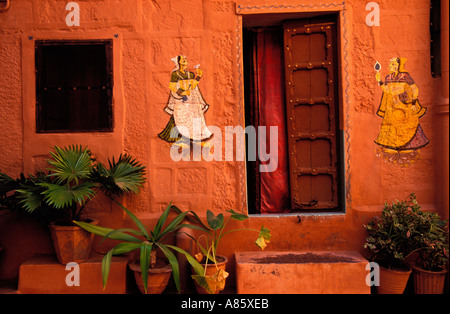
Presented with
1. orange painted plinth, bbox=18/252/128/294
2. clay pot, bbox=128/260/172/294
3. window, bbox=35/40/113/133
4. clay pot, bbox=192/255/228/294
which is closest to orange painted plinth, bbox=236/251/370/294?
clay pot, bbox=192/255/228/294

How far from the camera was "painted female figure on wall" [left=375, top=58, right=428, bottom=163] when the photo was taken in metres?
3.65

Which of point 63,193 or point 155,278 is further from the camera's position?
point 155,278

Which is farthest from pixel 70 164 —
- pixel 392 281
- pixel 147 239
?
pixel 392 281

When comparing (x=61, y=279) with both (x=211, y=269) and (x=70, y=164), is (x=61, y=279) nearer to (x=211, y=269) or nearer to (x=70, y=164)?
(x=70, y=164)

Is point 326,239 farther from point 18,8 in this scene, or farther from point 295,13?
point 18,8

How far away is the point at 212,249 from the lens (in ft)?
11.2

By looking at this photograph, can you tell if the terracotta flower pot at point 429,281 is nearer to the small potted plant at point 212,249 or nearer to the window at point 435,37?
the small potted plant at point 212,249

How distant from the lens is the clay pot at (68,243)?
3.27 m

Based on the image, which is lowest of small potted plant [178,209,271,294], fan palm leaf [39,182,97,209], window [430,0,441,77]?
small potted plant [178,209,271,294]

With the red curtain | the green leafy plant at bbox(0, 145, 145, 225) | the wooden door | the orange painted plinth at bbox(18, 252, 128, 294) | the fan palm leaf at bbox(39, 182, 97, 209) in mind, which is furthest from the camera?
the red curtain

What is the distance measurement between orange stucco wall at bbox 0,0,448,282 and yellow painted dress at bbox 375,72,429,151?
→ 0.08 m

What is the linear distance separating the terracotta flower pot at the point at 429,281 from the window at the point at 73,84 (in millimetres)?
3402

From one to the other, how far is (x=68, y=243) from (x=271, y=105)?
256 centimetres

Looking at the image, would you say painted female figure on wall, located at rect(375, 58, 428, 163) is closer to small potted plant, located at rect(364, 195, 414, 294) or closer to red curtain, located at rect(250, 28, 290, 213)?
small potted plant, located at rect(364, 195, 414, 294)
